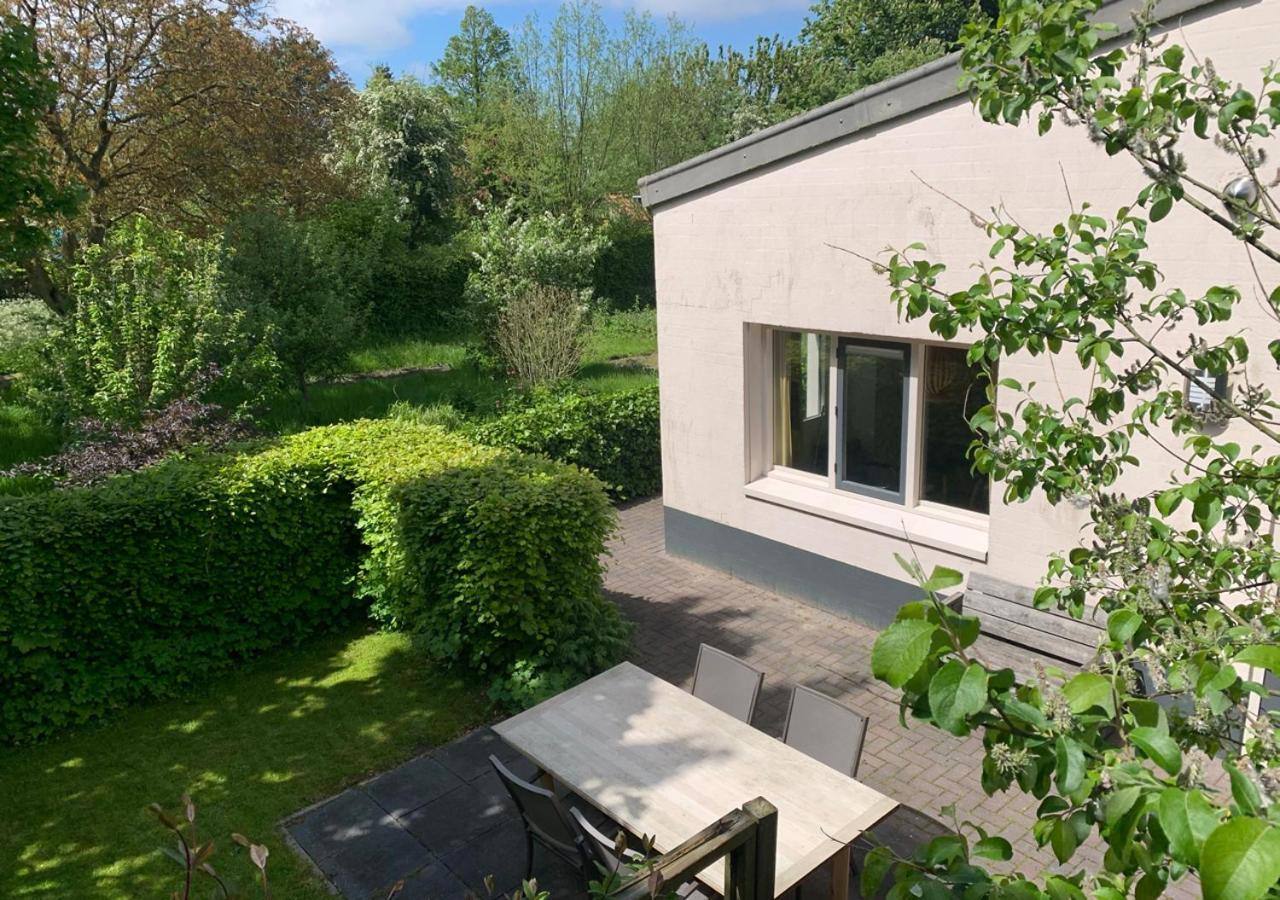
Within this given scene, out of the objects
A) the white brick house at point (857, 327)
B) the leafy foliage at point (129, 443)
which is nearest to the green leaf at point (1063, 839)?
the white brick house at point (857, 327)

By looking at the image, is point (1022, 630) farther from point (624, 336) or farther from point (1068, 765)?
point (624, 336)

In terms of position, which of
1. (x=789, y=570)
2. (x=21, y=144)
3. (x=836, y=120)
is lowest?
(x=789, y=570)

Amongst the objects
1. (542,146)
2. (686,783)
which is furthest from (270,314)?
(542,146)

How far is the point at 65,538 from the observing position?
24.0 ft

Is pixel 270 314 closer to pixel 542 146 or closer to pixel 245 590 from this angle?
pixel 245 590

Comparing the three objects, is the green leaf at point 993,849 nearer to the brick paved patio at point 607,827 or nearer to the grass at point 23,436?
the brick paved patio at point 607,827

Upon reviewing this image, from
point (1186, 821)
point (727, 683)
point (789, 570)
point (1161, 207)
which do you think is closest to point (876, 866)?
point (1186, 821)

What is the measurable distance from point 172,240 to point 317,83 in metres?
9.94

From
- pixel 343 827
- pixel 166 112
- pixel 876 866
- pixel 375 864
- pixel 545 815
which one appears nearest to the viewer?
pixel 876 866

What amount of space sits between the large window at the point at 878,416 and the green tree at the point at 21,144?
813cm

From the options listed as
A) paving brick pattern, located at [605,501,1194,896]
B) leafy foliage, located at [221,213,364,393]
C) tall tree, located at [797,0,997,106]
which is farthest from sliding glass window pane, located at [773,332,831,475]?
tall tree, located at [797,0,997,106]

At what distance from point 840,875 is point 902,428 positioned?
4.74 meters

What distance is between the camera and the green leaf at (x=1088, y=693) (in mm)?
1702

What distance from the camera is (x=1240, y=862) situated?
50.2 inches
